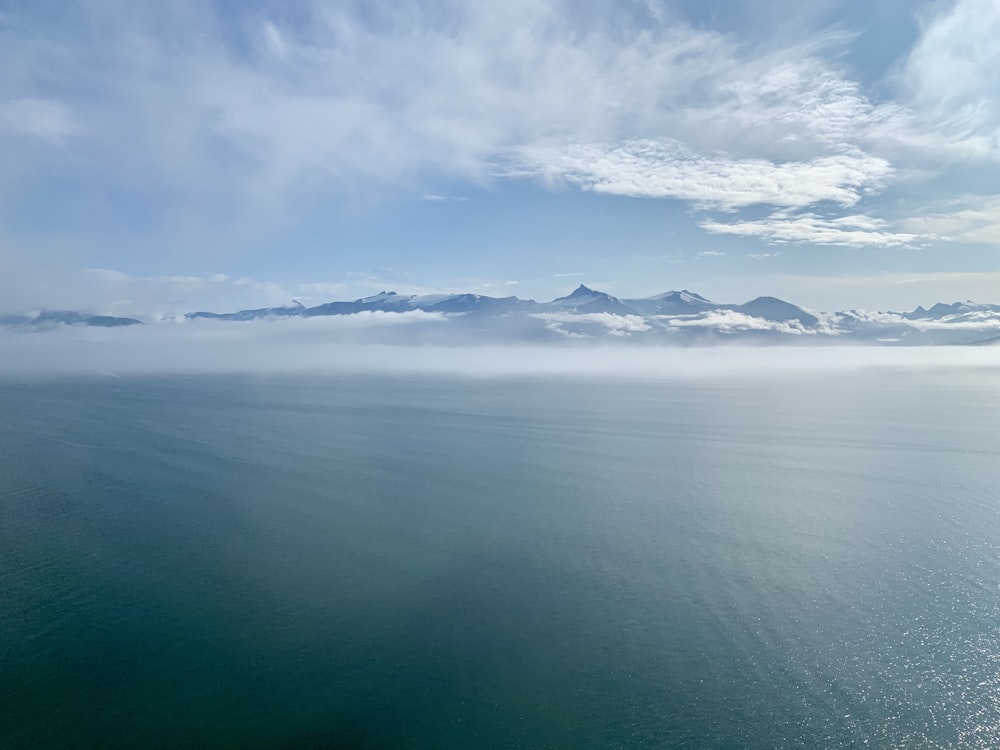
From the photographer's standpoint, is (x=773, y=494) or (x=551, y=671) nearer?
(x=551, y=671)

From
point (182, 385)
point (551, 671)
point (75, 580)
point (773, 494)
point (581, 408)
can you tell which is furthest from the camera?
point (182, 385)

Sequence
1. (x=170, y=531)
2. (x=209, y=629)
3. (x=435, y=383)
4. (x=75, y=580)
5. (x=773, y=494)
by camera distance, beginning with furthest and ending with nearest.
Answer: (x=435, y=383) → (x=773, y=494) → (x=170, y=531) → (x=75, y=580) → (x=209, y=629)

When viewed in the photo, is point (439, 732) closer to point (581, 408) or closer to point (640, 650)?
point (640, 650)

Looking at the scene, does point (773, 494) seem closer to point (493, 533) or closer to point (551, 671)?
point (493, 533)

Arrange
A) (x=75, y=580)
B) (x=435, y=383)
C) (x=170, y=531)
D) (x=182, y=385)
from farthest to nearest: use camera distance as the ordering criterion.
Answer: (x=435, y=383)
(x=182, y=385)
(x=170, y=531)
(x=75, y=580)

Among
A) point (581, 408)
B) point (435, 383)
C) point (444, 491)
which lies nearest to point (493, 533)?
point (444, 491)

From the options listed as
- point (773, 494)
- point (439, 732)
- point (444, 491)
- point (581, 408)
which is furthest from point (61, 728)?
point (581, 408)
